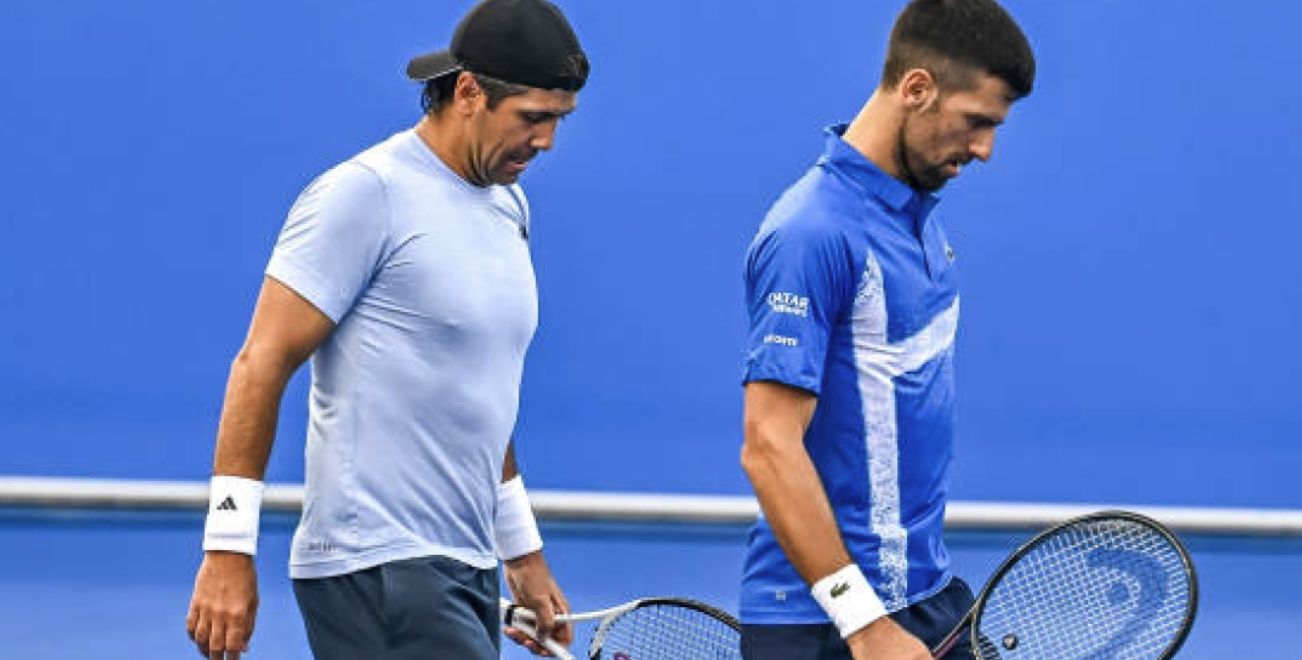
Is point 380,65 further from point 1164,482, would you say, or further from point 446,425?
point 446,425

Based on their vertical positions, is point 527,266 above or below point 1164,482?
above

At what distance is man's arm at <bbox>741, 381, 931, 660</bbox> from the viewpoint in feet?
12.3

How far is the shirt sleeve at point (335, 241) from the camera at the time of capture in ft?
13.0

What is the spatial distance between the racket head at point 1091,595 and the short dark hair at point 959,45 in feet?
2.00

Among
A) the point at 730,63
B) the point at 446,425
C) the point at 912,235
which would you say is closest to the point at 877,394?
the point at 912,235

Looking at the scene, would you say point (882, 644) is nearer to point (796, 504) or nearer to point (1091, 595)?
point (796, 504)

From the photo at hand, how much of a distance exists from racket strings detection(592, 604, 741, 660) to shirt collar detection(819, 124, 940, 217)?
0.85m

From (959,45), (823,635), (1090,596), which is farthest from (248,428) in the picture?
(1090,596)

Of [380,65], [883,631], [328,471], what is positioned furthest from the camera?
[380,65]

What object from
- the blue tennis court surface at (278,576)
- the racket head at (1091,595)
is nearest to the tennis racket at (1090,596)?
the racket head at (1091,595)

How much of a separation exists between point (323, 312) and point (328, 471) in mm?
233

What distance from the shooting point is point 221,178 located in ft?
20.6

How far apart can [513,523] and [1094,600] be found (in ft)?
2.81

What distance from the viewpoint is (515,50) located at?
418cm
